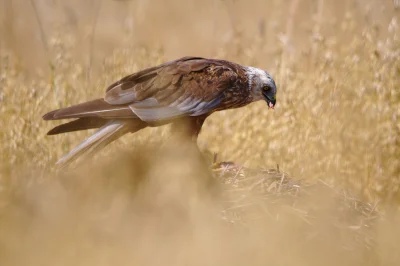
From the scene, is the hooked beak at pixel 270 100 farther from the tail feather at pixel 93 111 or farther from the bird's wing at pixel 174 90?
the tail feather at pixel 93 111

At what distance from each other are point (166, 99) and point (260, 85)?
66cm

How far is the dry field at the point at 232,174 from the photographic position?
12.9 ft

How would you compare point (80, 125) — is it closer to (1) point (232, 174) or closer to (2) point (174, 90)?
(2) point (174, 90)

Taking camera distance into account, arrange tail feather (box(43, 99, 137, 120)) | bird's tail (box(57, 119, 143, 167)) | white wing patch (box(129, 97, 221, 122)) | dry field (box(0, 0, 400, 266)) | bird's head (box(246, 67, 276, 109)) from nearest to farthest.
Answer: dry field (box(0, 0, 400, 266))
tail feather (box(43, 99, 137, 120))
bird's tail (box(57, 119, 143, 167))
white wing patch (box(129, 97, 221, 122))
bird's head (box(246, 67, 276, 109))

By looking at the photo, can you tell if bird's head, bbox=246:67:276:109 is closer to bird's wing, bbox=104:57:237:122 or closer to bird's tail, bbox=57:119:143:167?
bird's wing, bbox=104:57:237:122

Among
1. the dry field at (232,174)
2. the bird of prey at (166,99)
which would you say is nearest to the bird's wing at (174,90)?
Answer: the bird of prey at (166,99)

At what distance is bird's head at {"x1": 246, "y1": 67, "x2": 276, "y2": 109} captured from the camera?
5410 mm

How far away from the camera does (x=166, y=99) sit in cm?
522

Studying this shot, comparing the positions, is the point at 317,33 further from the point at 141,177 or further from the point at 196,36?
the point at 196,36

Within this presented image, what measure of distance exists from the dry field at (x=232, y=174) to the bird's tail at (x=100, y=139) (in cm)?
9

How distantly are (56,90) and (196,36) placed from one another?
177 inches

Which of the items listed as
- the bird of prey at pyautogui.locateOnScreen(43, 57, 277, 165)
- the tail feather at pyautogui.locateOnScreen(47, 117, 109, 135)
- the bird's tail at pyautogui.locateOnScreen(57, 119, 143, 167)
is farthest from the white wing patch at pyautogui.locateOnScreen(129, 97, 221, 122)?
the tail feather at pyautogui.locateOnScreen(47, 117, 109, 135)

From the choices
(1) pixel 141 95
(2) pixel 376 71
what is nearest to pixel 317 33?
(2) pixel 376 71

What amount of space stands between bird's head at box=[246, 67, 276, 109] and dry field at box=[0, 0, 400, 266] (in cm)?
38
